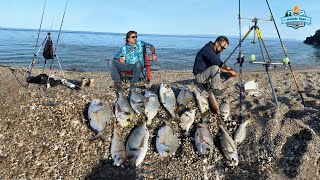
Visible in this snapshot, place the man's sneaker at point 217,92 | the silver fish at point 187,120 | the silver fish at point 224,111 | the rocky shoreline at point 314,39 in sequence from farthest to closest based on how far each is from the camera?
the rocky shoreline at point 314,39 → the man's sneaker at point 217,92 → the silver fish at point 224,111 → the silver fish at point 187,120

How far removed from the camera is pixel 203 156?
6125 millimetres

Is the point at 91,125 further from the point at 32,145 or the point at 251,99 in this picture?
the point at 251,99

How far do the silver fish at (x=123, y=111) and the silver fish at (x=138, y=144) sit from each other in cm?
35

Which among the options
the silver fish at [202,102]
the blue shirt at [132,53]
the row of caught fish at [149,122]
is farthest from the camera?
the blue shirt at [132,53]

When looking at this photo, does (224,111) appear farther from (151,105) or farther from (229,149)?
(151,105)

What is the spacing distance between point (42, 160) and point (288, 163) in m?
4.51

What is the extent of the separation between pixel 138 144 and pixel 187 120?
1.29 m

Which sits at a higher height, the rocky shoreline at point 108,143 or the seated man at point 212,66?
the seated man at point 212,66

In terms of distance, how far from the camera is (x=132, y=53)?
8.70 m

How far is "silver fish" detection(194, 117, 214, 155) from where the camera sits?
6.13 meters

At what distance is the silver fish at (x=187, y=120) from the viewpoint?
677 centimetres

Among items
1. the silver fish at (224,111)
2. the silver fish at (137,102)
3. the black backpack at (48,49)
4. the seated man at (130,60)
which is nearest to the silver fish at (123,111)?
the silver fish at (137,102)

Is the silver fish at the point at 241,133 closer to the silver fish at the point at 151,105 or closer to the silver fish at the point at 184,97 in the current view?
the silver fish at the point at 184,97

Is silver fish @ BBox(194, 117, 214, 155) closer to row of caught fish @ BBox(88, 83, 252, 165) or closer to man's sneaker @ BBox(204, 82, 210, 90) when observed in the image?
row of caught fish @ BBox(88, 83, 252, 165)
